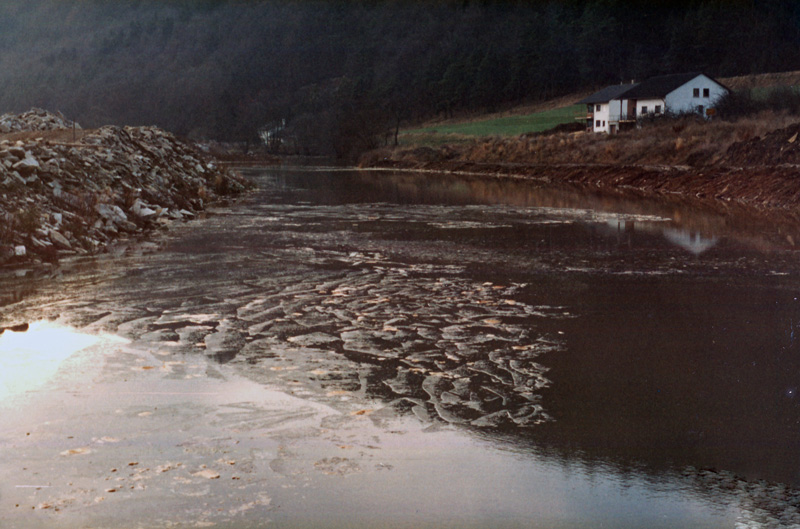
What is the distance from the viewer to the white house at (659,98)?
80.4 meters

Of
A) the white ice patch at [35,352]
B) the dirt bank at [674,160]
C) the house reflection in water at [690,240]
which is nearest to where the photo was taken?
the white ice patch at [35,352]

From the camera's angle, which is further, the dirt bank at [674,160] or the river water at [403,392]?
the dirt bank at [674,160]

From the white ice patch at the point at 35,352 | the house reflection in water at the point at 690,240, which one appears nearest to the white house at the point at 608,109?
the house reflection in water at the point at 690,240

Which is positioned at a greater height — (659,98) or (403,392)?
(659,98)

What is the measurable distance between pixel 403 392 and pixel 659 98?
78.7 metres

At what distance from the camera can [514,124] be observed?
102m

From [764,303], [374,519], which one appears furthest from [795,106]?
[374,519]

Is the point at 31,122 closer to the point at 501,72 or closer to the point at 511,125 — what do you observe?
the point at 511,125

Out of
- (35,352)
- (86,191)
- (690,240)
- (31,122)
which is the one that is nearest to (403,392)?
(35,352)

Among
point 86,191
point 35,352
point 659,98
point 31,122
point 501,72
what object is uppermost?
point 501,72

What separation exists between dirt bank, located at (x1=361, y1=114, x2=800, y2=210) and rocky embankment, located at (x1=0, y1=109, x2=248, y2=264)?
1886cm

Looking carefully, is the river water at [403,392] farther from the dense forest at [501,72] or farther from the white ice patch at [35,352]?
the dense forest at [501,72]

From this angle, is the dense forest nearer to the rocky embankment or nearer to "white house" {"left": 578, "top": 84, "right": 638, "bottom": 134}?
"white house" {"left": 578, "top": 84, "right": 638, "bottom": 134}

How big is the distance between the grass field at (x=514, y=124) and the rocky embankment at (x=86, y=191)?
6079 centimetres
